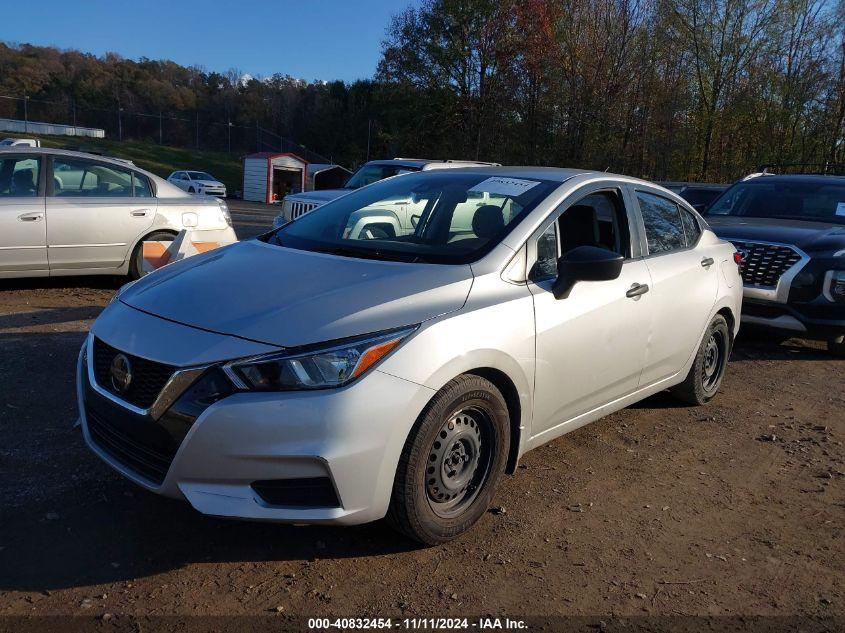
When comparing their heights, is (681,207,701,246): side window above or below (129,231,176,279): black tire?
above

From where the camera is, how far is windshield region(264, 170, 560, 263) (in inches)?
147

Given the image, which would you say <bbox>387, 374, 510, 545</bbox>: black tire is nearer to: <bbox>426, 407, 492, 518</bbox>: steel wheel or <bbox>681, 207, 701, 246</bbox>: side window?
<bbox>426, 407, 492, 518</bbox>: steel wheel

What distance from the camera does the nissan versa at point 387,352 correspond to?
275cm

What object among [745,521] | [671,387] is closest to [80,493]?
[745,521]

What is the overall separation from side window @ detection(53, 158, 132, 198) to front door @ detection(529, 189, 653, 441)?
19.8 feet

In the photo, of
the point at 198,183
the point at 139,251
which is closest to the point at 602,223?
the point at 139,251

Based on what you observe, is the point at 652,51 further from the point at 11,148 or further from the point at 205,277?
the point at 205,277

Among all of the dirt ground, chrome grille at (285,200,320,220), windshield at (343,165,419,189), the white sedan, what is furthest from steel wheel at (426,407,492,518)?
the white sedan

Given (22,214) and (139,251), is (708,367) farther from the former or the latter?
(22,214)

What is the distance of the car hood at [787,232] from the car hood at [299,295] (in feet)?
17.8

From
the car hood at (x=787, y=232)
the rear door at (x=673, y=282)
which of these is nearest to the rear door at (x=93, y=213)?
the rear door at (x=673, y=282)

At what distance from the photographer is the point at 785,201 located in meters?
8.90

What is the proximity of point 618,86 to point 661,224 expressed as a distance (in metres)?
30.0

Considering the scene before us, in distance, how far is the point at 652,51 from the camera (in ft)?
103
